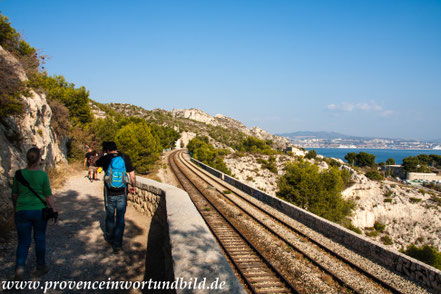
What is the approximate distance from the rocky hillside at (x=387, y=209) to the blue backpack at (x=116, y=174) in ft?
99.4

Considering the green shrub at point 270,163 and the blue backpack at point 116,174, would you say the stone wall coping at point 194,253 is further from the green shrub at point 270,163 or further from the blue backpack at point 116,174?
the green shrub at point 270,163

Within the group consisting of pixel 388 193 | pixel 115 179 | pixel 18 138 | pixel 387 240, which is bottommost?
pixel 387 240

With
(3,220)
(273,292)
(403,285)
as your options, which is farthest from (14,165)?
(403,285)

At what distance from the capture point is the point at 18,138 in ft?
28.1

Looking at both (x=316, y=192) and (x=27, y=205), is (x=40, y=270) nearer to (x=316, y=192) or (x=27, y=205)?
(x=27, y=205)

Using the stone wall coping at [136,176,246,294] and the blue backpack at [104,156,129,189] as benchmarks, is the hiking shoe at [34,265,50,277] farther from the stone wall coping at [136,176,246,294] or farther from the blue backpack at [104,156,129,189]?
the stone wall coping at [136,176,246,294]

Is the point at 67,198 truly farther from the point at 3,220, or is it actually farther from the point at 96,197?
the point at 3,220

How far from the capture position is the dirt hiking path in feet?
14.0

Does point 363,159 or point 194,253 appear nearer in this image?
point 194,253

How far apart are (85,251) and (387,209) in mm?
48158

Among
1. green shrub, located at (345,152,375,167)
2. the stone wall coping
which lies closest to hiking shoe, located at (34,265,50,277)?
the stone wall coping

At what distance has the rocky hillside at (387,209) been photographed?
3625 cm

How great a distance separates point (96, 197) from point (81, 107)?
14.1m

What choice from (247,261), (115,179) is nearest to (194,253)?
(115,179)
